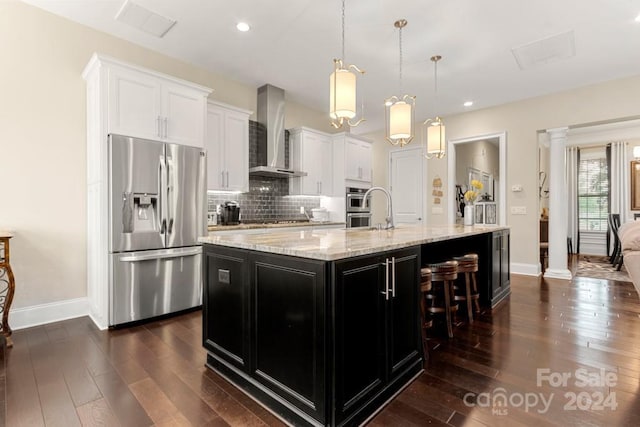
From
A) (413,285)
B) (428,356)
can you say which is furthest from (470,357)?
(413,285)

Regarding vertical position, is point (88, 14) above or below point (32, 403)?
above

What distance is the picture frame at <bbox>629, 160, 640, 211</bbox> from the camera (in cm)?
694

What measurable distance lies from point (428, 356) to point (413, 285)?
2.14ft

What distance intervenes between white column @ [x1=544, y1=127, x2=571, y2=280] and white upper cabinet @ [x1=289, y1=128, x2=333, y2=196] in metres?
3.73

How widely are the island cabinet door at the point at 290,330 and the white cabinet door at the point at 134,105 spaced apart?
2156 millimetres

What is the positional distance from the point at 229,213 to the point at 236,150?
90cm

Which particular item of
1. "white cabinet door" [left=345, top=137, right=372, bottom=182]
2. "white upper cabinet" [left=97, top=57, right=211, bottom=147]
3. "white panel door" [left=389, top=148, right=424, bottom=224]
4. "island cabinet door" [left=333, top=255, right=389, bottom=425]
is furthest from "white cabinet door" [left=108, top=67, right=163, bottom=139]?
"white panel door" [left=389, top=148, right=424, bottom=224]

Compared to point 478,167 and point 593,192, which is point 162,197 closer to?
point 478,167

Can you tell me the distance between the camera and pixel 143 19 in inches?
125

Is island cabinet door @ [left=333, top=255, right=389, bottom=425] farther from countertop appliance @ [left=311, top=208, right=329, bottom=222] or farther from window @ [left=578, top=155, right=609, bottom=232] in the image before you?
window @ [left=578, top=155, right=609, bottom=232]

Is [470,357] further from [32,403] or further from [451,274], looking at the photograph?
[32,403]

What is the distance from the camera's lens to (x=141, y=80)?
311cm

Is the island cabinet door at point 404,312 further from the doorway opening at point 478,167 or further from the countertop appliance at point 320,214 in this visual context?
the doorway opening at point 478,167

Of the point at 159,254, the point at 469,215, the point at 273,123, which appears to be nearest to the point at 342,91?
the point at 159,254
